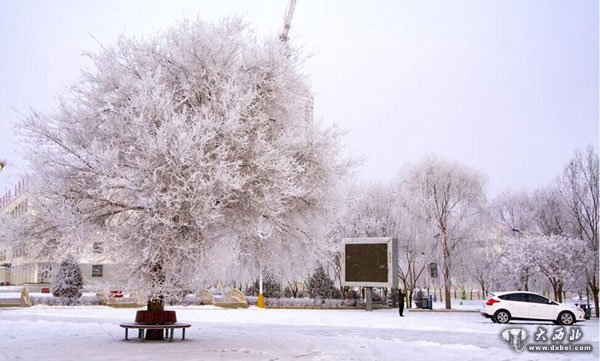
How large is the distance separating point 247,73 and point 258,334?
28.2ft

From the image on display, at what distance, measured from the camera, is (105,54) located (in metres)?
16.5

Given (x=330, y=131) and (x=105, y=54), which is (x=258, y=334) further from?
(x=105, y=54)

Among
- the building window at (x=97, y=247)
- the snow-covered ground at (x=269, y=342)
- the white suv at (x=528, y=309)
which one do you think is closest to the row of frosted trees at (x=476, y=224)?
the white suv at (x=528, y=309)

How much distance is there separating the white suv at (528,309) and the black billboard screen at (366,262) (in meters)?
9.37

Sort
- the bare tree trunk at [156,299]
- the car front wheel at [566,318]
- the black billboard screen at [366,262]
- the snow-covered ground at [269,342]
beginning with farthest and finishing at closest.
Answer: the black billboard screen at [366,262]
the car front wheel at [566,318]
the bare tree trunk at [156,299]
the snow-covered ground at [269,342]

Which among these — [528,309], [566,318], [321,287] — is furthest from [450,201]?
[566,318]

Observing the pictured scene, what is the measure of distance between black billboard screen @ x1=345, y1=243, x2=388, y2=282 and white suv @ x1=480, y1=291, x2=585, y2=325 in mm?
9369

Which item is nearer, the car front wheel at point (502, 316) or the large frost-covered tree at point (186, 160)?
the large frost-covered tree at point (186, 160)

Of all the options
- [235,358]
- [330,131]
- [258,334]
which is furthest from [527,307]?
[235,358]

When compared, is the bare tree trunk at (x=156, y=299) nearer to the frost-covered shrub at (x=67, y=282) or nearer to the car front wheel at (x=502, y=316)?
the car front wheel at (x=502, y=316)

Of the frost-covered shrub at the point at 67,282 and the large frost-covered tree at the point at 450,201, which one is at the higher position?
the large frost-covered tree at the point at 450,201

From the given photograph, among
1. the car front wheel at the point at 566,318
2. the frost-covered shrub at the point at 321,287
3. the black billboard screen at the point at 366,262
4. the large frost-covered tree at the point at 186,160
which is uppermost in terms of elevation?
the large frost-covered tree at the point at 186,160

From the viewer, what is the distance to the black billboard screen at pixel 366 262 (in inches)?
1389

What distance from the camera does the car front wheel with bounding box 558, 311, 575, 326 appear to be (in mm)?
25161
